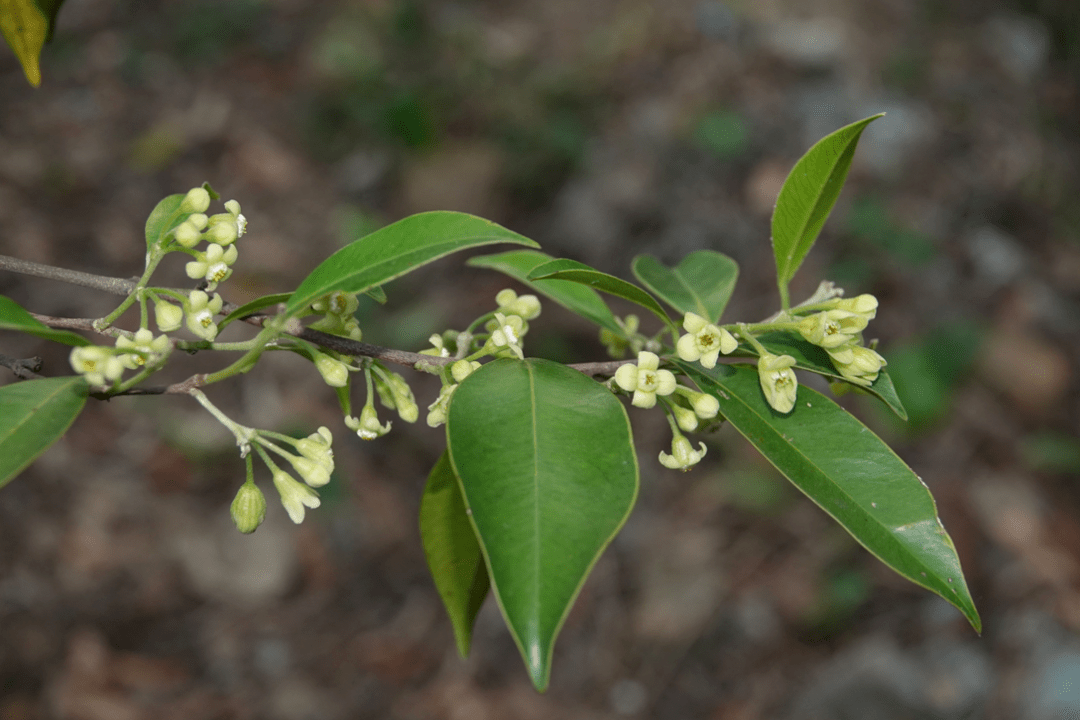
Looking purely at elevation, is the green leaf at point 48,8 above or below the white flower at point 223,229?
above

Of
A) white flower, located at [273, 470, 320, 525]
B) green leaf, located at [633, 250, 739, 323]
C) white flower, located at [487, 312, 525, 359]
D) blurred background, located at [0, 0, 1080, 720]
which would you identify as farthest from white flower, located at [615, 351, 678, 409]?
blurred background, located at [0, 0, 1080, 720]

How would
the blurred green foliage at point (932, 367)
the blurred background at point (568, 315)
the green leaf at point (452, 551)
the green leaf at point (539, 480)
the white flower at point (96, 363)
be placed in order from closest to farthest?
1. the green leaf at point (539, 480)
2. the white flower at point (96, 363)
3. the green leaf at point (452, 551)
4. the blurred background at point (568, 315)
5. the blurred green foliage at point (932, 367)

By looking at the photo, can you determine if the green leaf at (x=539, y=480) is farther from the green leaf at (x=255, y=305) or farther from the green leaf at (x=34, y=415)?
the green leaf at (x=34, y=415)

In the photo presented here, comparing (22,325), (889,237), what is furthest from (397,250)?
(889,237)

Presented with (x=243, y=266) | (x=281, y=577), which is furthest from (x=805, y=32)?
(x=281, y=577)

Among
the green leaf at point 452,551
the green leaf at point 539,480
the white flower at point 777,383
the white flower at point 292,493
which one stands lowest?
the green leaf at point 452,551

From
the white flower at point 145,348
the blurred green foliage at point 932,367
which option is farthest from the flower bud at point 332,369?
the blurred green foliage at point 932,367

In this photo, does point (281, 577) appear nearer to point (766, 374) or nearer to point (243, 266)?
point (243, 266)
